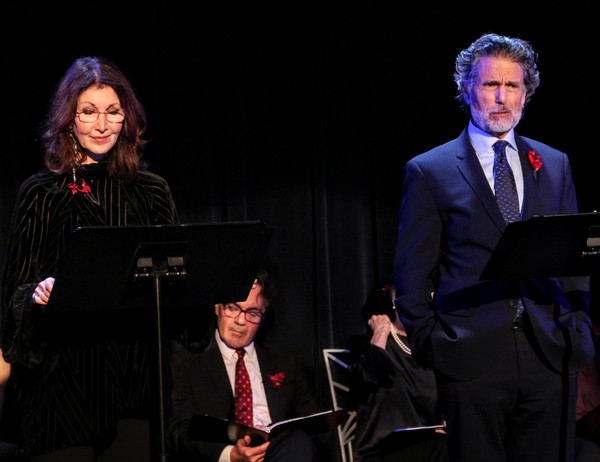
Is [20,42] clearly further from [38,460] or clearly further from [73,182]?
[38,460]

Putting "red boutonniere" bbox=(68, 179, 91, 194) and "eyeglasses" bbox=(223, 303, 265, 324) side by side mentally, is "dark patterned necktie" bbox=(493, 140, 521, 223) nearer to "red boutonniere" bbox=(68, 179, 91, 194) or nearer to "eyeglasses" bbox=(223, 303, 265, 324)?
"red boutonniere" bbox=(68, 179, 91, 194)

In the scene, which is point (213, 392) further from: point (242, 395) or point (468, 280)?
point (468, 280)

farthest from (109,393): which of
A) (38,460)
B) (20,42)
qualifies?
(20,42)

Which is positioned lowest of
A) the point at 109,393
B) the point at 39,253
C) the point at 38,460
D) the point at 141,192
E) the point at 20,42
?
the point at 38,460

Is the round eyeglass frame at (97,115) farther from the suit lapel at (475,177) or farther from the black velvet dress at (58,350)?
the suit lapel at (475,177)

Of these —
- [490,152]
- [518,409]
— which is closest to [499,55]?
[490,152]

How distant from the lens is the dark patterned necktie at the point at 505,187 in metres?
3.18

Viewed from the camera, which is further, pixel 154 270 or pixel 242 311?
pixel 242 311

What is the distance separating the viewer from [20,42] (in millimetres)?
4723

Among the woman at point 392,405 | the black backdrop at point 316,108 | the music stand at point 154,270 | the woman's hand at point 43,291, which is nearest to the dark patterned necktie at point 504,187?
the music stand at point 154,270

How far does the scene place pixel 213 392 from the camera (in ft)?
14.8

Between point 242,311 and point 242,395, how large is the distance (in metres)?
0.40

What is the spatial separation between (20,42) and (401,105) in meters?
2.01

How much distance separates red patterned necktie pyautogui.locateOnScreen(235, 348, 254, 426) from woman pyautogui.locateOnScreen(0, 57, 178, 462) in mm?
1615
